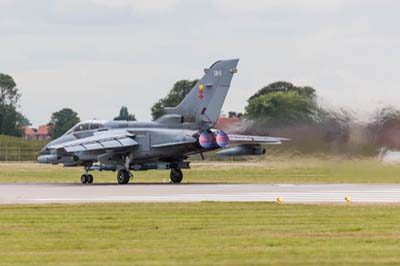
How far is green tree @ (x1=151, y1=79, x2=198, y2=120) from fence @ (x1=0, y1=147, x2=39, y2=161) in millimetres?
24480

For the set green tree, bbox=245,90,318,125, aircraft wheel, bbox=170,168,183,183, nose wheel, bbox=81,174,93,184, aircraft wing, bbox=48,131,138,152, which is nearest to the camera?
green tree, bbox=245,90,318,125

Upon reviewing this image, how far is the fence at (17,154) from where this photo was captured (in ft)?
331

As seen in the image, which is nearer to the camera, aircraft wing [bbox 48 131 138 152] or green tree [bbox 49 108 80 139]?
aircraft wing [bbox 48 131 138 152]

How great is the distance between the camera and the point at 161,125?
52.7 meters

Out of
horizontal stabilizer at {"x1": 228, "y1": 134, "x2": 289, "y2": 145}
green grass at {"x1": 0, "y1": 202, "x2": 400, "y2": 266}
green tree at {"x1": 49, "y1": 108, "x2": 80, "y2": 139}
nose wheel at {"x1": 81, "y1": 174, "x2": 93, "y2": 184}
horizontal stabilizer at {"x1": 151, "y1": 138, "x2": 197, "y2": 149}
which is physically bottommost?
green grass at {"x1": 0, "y1": 202, "x2": 400, "y2": 266}

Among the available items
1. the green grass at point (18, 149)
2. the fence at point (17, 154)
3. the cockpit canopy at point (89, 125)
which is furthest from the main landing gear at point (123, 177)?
the fence at point (17, 154)

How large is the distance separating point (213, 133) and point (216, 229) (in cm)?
2525

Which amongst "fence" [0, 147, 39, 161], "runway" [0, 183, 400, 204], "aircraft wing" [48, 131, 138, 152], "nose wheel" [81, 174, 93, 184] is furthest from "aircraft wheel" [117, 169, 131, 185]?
"fence" [0, 147, 39, 161]

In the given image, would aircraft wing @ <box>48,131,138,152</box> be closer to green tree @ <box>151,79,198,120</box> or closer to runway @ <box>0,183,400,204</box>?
runway @ <box>0,183,400,204</box>

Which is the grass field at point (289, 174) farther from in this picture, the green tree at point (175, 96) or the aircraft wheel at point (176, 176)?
the green tree at point (175, 96)

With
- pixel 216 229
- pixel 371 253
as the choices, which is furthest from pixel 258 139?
pixel 371 253

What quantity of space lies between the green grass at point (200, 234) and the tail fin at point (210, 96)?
1925 cm

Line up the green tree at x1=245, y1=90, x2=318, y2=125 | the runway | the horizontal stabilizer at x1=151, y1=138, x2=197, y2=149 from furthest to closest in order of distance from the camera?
1. the horizontal stabilizer at x1=151, y1=138, x2=197, y2=149
2. the green tree at x1=245, y1=90, x2=318, y2=125
3. the runway

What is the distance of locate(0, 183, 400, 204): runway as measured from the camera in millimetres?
36312
